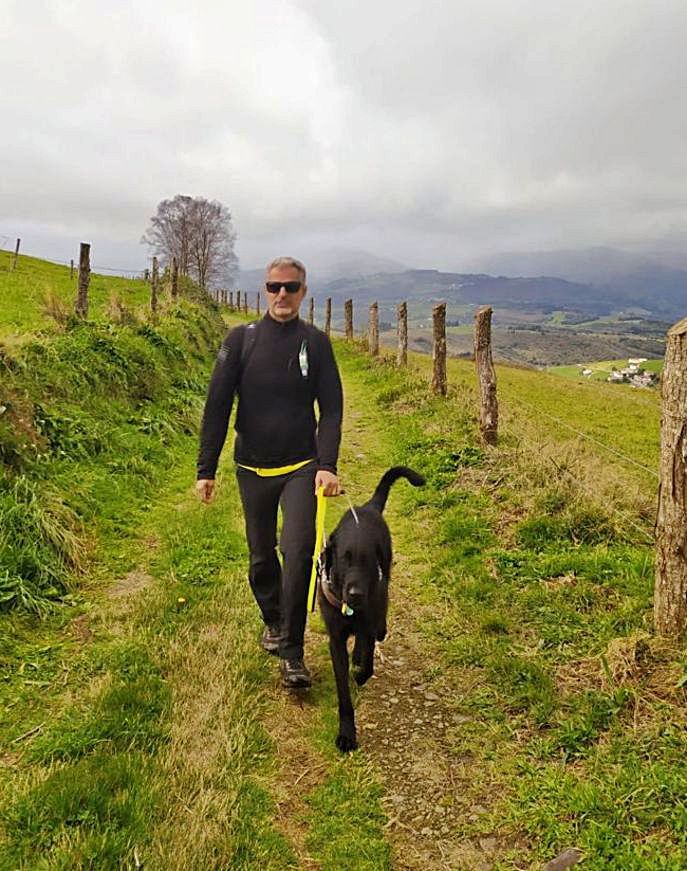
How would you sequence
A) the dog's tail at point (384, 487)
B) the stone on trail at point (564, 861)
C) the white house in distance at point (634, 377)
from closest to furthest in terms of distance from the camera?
the stone on trail at point (564, 861), the dog's tail at point (384, 487), the white house in distance at point (634, 377)

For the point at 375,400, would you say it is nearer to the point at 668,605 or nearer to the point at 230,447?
the point at 230,447

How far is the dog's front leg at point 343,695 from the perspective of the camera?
3721 mm

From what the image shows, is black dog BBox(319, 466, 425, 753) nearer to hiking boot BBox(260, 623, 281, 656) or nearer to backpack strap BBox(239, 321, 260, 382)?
hiking boot BBox(260, 623, 281, 656)

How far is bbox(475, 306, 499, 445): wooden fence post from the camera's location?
9.85 m

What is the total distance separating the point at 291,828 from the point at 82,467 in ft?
18.7

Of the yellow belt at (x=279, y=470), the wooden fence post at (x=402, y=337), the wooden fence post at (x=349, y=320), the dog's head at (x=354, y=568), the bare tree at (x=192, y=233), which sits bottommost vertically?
the dog's head at (x=354, y=568)

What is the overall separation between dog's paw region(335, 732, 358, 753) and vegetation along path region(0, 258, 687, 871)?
0.06m

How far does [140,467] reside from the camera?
854cm

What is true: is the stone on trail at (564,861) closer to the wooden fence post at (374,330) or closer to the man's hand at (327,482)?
the man's hand at (327,482)

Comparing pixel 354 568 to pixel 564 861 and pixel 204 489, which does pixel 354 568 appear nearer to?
pixel 204 489

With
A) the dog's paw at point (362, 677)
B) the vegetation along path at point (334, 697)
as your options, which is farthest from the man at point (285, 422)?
the vegetation along path at point (334, 697)

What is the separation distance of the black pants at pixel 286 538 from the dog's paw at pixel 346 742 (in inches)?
24.9

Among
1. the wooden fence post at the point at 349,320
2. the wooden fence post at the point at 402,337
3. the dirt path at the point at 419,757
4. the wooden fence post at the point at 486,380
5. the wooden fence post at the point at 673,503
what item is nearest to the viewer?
the dirt path at the point at 419,757

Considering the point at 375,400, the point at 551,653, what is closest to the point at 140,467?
the point at 551,653
